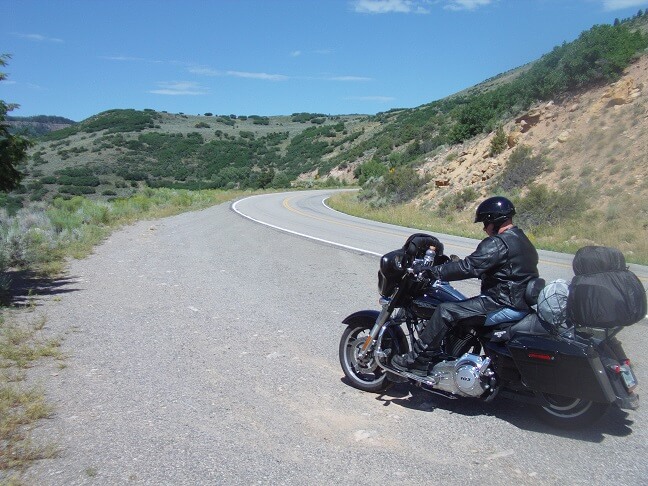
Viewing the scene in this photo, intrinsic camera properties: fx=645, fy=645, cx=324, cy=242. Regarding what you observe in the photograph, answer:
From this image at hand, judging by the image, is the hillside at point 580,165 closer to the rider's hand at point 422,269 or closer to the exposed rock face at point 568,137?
the exposed rock face at point 568,137

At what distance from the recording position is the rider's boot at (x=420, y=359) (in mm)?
5371

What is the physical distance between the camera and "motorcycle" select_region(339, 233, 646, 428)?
4.68 meters

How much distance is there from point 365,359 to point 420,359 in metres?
0.64

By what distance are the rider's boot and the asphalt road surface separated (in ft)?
1.16

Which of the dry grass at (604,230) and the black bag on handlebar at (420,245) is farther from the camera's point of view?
the dry grass at (604,230)

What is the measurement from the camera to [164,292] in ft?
33.9

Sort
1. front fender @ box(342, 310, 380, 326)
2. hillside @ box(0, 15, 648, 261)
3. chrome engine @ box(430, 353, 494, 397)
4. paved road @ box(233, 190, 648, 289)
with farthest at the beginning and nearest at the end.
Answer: hillside @ box(0, 15, 648, 261) → paved road @ box(233, 190, 648, 289) → front fender @ box(342, 310, 380, 326) → chrome engine @ box(430, 353, 494, 397)

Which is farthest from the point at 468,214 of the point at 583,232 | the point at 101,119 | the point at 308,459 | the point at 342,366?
the point at 101,119

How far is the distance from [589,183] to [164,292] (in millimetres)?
18319

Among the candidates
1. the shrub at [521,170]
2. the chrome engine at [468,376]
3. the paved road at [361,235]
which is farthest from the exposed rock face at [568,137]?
the chrome engine at [468,376]

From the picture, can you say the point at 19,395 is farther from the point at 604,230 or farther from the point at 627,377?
the point at 604,230

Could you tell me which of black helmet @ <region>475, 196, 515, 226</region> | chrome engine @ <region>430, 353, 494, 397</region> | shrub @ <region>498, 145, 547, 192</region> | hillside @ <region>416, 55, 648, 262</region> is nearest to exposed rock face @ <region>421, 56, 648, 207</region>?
hillside @ <region>416, 55, 648, 262</region>

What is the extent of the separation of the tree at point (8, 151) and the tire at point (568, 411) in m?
8.37

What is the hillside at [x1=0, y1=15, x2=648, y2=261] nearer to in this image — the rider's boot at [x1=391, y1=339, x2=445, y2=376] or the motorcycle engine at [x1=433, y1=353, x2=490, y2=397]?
the rider's boot at [x1=391, y1=339, x2=445, y2=376]
